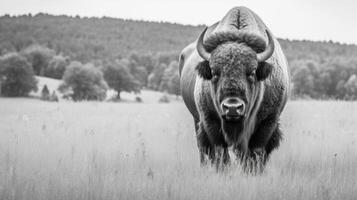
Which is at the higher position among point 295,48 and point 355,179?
point 295,48

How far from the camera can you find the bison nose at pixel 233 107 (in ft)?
19.0

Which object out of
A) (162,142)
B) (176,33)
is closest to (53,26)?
(176,33)

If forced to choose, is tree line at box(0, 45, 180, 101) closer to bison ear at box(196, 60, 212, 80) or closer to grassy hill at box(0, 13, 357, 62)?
grassy hill at box(0, 13, 357, 62)

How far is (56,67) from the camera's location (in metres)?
125

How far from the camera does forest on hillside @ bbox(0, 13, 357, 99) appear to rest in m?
106

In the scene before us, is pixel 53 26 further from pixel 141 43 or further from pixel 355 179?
pixel 355 179

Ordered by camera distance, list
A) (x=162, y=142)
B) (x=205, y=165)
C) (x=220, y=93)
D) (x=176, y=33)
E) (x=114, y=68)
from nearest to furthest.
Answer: (x=220, y=93), (x=205, y=165), (x=162, y=142), (x=114, y=68), (x=176, y=33)

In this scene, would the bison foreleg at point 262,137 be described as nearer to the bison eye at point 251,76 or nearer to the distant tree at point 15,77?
the bison eye at point 251,76

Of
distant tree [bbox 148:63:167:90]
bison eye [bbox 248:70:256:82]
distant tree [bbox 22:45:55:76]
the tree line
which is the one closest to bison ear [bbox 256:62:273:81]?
bison eye [bbox 248:70:256:82]

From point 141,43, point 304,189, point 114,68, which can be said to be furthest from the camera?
point 141,43

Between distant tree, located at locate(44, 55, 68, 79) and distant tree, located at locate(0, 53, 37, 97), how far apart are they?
1472 inches

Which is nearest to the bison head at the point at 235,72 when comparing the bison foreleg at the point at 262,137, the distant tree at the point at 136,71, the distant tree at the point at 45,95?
the bison foreleg at the point at 262,137

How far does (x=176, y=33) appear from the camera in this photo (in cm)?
15075

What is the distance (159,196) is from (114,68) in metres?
113
